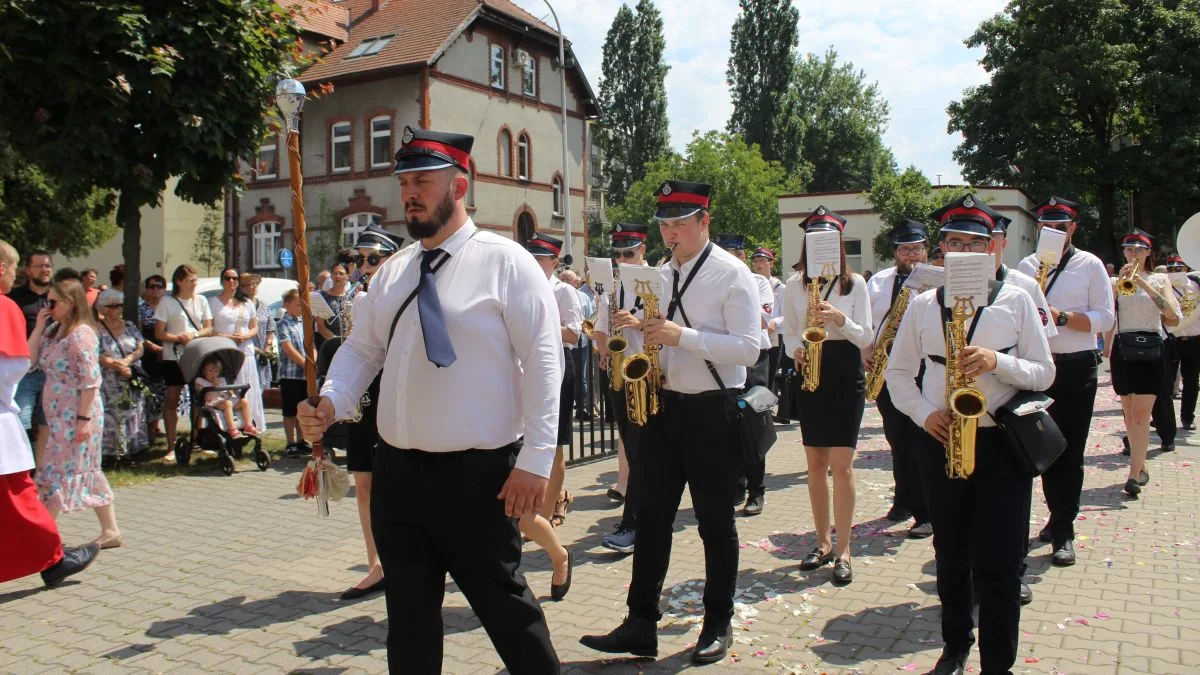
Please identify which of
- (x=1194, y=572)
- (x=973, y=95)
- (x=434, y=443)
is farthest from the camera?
(x=973, y=95)

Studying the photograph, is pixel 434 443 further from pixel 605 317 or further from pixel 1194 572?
pixel 1194 572

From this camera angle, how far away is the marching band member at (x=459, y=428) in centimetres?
329

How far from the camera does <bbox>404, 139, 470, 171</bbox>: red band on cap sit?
→ 3408 mm

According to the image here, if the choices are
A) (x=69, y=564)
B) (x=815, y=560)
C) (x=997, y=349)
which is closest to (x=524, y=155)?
(x=69, y=564)

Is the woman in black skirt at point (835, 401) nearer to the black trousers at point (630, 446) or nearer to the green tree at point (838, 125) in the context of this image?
the black trousers at point (630, 446)

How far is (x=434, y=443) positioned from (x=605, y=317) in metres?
2.95

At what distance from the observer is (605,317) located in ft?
20.1

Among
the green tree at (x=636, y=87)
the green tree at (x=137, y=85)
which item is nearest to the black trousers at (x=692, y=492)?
the green tree at (x=137, y=85)

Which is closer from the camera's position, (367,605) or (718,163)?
(367,605)

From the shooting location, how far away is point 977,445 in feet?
13.4

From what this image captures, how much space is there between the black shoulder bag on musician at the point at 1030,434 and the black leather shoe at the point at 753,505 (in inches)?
152

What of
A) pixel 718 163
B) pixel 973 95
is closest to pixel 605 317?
pixel 973 95

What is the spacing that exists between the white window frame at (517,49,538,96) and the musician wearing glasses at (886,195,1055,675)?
37793 millimetres

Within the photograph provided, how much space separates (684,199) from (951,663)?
2439 mm
